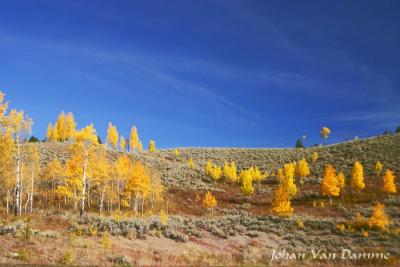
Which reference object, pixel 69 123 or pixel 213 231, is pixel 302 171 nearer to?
pixel 213 231

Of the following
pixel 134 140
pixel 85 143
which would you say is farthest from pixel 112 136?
pixel 85 143

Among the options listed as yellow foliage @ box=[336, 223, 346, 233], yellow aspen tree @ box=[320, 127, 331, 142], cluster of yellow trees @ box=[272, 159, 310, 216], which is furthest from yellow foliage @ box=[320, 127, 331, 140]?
yellow foliage @ box=[336, 223, 346, 233]

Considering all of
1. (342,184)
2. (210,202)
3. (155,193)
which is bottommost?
(210,202)

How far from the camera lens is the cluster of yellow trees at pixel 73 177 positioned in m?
34.4

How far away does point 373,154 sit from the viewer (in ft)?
361

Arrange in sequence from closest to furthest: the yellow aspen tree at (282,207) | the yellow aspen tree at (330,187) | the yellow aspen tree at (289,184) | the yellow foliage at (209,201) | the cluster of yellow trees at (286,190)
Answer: the yellow aspen tree at (282,207) → the cluster of yellow trees at (286,190) → the yellow foliage at (209,201) → the yellow aspen tree at (289,184) → the yellow aspen tree at (330,187)

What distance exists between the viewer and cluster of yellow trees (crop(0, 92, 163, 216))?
34.4m

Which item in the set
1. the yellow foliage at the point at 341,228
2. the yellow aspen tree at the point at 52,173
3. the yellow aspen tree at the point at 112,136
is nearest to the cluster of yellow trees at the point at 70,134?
the yellow aspen tree at the point at 112,136

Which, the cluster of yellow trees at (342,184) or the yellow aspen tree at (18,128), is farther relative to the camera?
the cluster of yellow trees at (342,184)

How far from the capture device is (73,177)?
44438 mm

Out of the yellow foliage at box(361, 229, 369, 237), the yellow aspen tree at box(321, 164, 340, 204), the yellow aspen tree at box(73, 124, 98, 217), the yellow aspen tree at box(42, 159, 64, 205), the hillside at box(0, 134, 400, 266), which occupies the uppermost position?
the yellow aspen tree at box(73, 124, 98, 217)

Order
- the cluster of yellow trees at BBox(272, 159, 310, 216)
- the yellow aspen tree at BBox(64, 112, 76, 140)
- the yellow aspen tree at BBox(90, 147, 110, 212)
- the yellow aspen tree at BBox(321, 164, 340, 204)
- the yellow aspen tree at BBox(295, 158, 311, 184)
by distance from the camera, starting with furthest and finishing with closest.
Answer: the yellow aspen tree at BBox(64, 112, 76, 140) → the yellow aspen tree at BBox(295, 158, 311, 184) → the yellow aspen tree at BBox(321, 164, 340, 204) → the cluster of yellow trees at BBox(272, 159, 310, 216) → the yellow aspen tree at BBox(90, 147, 110, 212)

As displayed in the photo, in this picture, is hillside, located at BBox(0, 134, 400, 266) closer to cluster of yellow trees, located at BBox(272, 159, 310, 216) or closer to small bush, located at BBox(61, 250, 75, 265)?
small bush, located at BBox(61, 250, 75, 265)

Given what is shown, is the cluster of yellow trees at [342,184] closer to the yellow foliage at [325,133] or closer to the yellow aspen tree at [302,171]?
the yellow aspen tree at [302,171]
